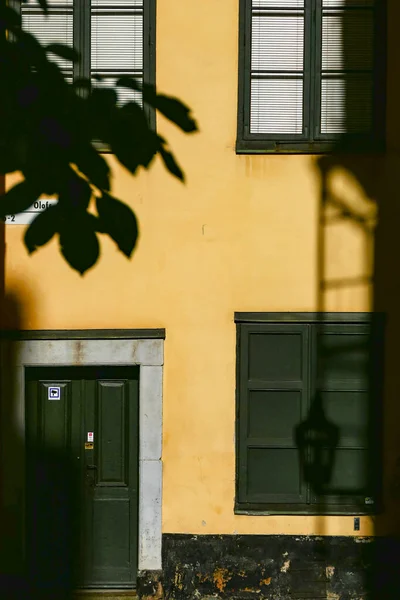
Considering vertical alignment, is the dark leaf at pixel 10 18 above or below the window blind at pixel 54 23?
below

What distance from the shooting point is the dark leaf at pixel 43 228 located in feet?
15.1

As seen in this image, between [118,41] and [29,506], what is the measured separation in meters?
4.73

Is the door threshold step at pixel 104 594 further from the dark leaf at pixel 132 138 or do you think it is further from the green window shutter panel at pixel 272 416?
the dark leaf at pixel 132 138

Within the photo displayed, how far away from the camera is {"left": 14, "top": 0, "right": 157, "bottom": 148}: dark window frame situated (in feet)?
21.5

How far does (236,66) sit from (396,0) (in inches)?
66.7

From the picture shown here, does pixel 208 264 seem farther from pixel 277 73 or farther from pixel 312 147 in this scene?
pixel 277 73

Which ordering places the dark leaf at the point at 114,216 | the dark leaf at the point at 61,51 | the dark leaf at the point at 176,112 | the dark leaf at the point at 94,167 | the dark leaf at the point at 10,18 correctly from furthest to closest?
the dark leaf at the point at 176,112
the dark leaf at the point at 61,51
the dark leaf at the point at 94,167
the dark leaf at the point at 10,18
the dark leaf at the point at 114,216

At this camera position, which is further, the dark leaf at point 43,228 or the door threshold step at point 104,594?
the door threshold step at point 104,594

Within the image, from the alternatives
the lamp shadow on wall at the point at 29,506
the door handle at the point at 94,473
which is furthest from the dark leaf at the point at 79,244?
the door handle at the point at 94,473

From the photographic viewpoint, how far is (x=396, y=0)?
259 inches

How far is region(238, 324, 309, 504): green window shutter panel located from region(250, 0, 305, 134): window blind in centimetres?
210

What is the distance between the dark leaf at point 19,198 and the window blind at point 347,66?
10.6ft

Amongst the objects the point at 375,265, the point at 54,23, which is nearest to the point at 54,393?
the point at 375,265

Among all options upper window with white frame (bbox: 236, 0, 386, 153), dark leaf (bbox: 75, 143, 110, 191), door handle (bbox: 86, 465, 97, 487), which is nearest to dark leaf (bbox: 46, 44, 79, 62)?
dark leaf (bbox: 75, 143, 110, 191)
